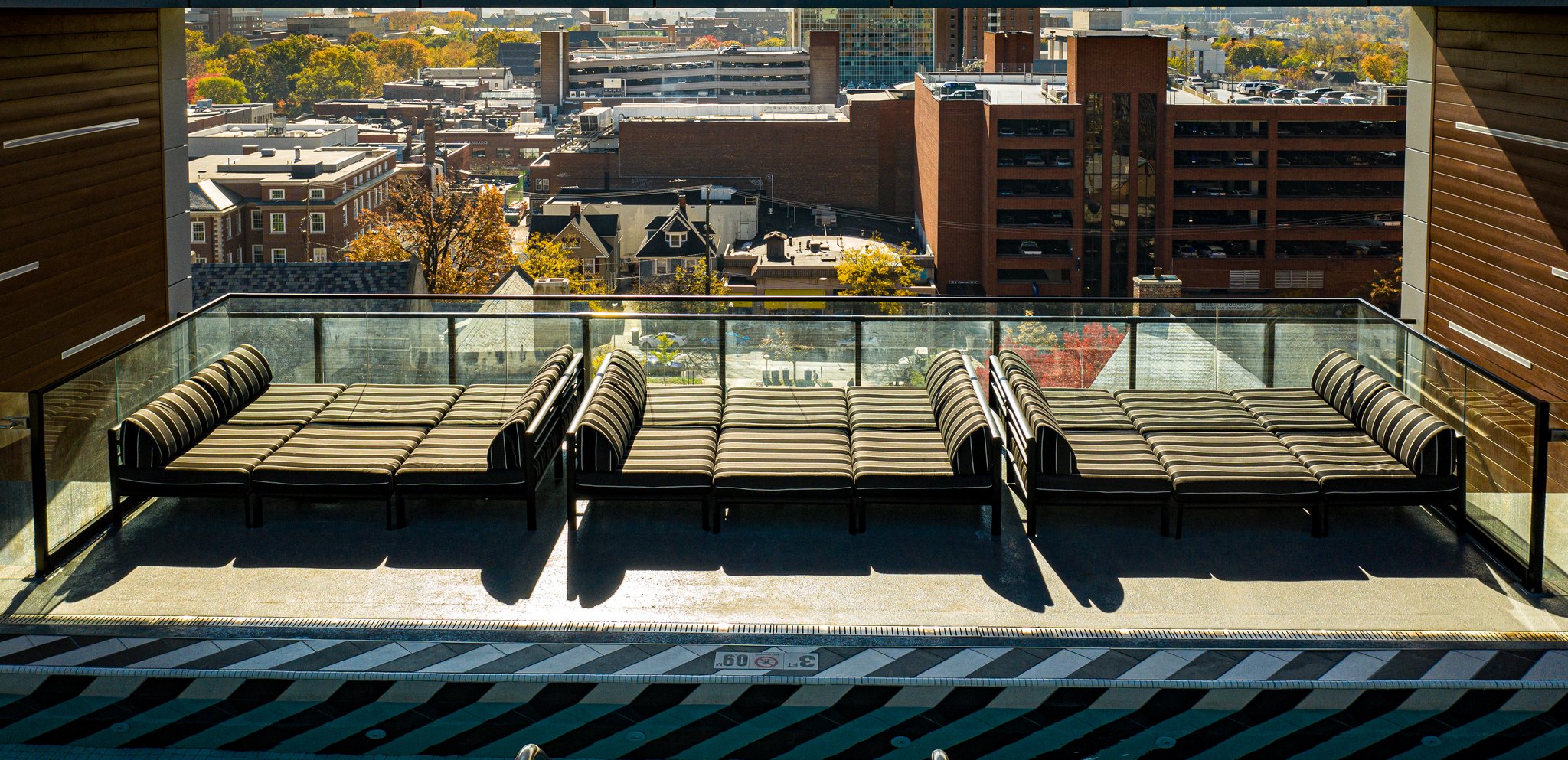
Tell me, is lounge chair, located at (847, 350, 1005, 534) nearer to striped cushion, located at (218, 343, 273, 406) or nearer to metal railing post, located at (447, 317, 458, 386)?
metal railing post, located at (447, 317, 458, 386)

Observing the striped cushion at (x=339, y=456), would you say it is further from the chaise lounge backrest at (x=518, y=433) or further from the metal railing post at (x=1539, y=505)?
the metal railing post at (x=1539, y=505)

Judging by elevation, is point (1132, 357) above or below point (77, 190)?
below

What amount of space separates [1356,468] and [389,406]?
5.22 meters

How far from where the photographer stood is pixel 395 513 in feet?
23.6

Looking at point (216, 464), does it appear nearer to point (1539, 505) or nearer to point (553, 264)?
point (1539, 505)

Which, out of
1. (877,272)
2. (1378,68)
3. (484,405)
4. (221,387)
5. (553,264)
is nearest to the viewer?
(221,387)

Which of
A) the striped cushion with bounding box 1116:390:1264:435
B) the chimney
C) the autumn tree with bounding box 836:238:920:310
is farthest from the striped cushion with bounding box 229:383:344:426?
Result: the chimney

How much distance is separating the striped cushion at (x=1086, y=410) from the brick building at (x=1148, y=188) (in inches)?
2255

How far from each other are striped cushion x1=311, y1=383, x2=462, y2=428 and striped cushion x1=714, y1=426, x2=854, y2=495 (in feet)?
5.78

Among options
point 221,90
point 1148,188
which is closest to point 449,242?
point 1148,188

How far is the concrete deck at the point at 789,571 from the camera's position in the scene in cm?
615

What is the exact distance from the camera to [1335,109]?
65.1 meters

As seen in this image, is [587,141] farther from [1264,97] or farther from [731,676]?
[731,676]

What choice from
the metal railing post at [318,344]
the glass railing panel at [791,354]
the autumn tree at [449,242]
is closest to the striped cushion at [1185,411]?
the glass railing panel at [791,354]
